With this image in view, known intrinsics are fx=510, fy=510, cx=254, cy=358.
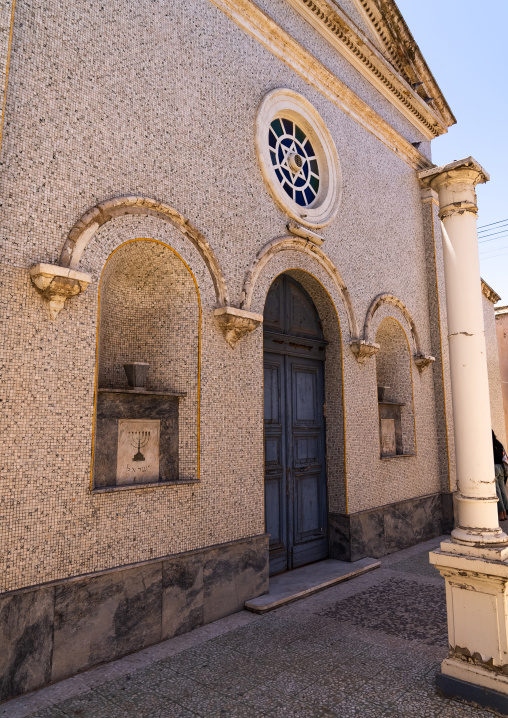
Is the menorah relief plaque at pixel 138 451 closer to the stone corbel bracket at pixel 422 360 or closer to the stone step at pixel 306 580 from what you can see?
the stone step at pixel 306 580

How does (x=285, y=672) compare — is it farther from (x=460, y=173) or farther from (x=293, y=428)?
(x=460, y=173)

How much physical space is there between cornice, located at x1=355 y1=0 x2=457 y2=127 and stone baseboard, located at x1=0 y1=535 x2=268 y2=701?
30.4 feet

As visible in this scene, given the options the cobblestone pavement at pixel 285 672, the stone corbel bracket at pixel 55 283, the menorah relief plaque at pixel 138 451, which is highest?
the stone corbel bracket at pixel 55 283

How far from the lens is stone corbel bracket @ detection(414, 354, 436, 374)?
9.21 meters

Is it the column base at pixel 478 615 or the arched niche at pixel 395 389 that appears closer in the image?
the column base at pixel 478 615

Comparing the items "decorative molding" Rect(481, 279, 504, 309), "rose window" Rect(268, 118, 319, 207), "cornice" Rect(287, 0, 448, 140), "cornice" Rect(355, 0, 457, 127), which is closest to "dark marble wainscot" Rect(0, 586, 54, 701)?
"rose window" Rect(268, 118, 319, 207)

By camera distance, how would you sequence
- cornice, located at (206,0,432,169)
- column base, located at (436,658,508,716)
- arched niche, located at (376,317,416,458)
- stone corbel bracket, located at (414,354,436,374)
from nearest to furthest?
column base, located at (436,658,508,716), cornice, located at (206,0,432,169), arched niche, located at (376,317,416,458), stone corbel bracket, located at (414,354,436,374)

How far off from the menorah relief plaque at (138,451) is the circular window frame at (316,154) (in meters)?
3.31

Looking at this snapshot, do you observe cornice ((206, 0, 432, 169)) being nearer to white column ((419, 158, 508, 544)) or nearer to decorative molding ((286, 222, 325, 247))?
decorative molding ((286, 222, 325, 247))

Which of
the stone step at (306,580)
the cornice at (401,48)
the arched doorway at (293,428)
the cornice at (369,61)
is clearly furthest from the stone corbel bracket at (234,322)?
the cornice at (401,48)

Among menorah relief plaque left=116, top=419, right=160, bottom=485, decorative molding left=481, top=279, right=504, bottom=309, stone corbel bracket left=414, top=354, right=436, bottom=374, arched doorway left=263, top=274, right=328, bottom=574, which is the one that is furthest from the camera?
decorative molding left=481, top=279, right=504, bottom=309

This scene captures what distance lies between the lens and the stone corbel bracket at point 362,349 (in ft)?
24.2

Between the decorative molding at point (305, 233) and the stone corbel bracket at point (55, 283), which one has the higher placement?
the decorative molding at point (305, 233)

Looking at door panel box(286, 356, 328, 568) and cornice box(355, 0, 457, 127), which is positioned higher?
cornice box(355, 0, 457, 127)
